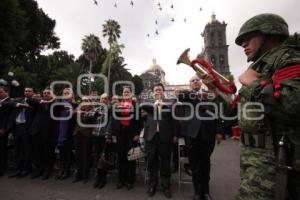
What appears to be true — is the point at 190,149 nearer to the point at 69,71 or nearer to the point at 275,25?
the point at 275,25

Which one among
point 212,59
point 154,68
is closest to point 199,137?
point 212,59

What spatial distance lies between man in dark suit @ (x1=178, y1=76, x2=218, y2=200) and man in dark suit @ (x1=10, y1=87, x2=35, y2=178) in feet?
12.9

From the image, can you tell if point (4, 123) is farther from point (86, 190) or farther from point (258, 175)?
point (258, 175)

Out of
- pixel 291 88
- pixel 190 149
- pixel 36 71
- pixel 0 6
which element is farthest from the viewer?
pixel 36 71

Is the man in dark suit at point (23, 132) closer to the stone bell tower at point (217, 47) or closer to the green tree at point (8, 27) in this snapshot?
the green tree at point (8, 27)

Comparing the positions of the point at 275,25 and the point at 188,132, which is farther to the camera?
the point at 188,132

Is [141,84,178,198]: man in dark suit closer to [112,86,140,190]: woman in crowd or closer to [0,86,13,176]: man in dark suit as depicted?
[112,86,140,190]: woman in crowd

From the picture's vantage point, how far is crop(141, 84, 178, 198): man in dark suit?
200 inches

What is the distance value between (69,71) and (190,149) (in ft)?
133

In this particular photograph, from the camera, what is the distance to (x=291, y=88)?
64.2 inches

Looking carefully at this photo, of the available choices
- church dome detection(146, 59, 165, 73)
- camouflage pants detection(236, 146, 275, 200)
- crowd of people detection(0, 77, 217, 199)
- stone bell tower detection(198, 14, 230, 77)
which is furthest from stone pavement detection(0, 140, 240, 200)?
church dome detection(146, 59, 165, 73)

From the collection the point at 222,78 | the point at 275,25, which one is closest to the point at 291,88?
the point at 275,25

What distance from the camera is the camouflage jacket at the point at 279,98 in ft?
5.35

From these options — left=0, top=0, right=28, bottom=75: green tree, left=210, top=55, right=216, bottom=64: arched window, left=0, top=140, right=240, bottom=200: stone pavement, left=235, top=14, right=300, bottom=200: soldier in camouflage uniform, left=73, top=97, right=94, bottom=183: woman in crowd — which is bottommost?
left=0, top=140, right=240, bottom=200: stone pavement
